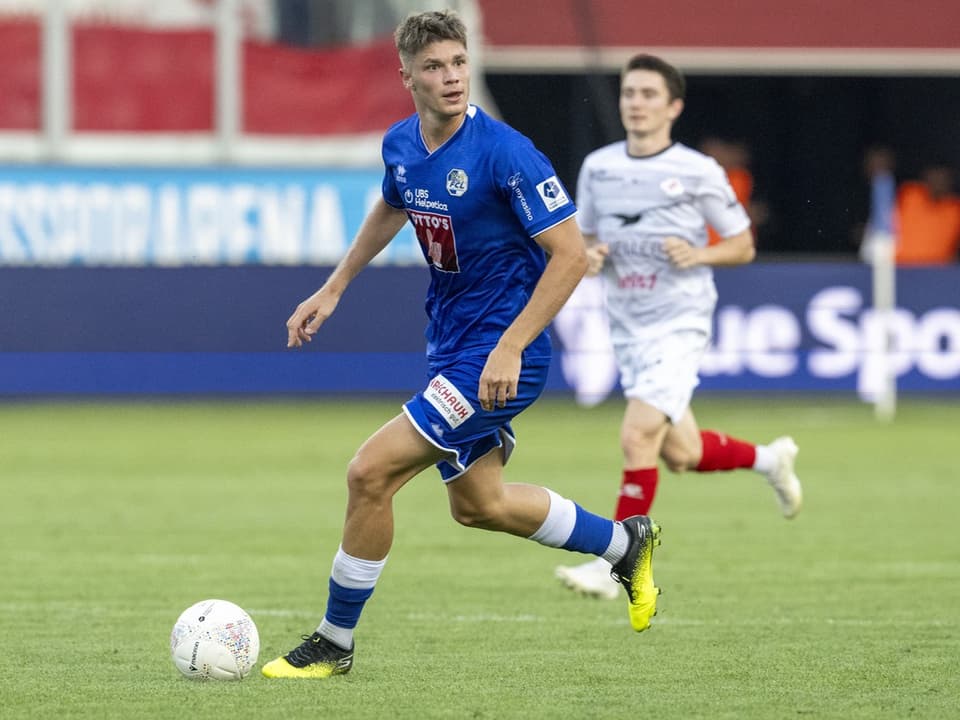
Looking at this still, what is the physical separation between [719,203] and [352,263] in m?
2.65

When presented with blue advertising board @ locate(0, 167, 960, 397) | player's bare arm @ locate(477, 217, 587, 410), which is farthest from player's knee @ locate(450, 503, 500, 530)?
blue advertising board @ locate(0, 167, 960, 397)

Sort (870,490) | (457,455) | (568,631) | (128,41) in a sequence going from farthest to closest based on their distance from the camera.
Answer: (128,41) < (870,490) < (568,631) < (457,455)

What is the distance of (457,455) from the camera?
6371 millimetres

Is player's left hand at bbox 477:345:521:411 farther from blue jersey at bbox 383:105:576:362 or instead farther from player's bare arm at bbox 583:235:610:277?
player's bare arm at bbox 583:235:610:277

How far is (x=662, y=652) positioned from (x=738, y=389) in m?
10.8

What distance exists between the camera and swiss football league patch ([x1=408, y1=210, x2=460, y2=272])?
20.8 feet

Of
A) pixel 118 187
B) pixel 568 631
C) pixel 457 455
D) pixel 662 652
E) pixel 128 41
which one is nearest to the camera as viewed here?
pixel 457 455

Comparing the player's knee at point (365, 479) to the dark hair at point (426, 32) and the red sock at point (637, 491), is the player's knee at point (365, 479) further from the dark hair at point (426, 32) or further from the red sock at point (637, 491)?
the red sock at point (637, 491)

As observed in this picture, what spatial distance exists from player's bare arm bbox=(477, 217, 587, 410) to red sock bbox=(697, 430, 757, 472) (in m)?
3.02

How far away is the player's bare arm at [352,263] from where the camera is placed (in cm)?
662

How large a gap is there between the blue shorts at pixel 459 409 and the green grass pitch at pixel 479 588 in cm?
75

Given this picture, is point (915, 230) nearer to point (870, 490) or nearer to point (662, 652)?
point (870, 490)

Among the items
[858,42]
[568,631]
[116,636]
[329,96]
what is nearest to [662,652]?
[568,631]

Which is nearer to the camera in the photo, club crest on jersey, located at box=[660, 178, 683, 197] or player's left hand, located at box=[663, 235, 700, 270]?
player's left hand, located at box=[663, 235, 700, 270]
